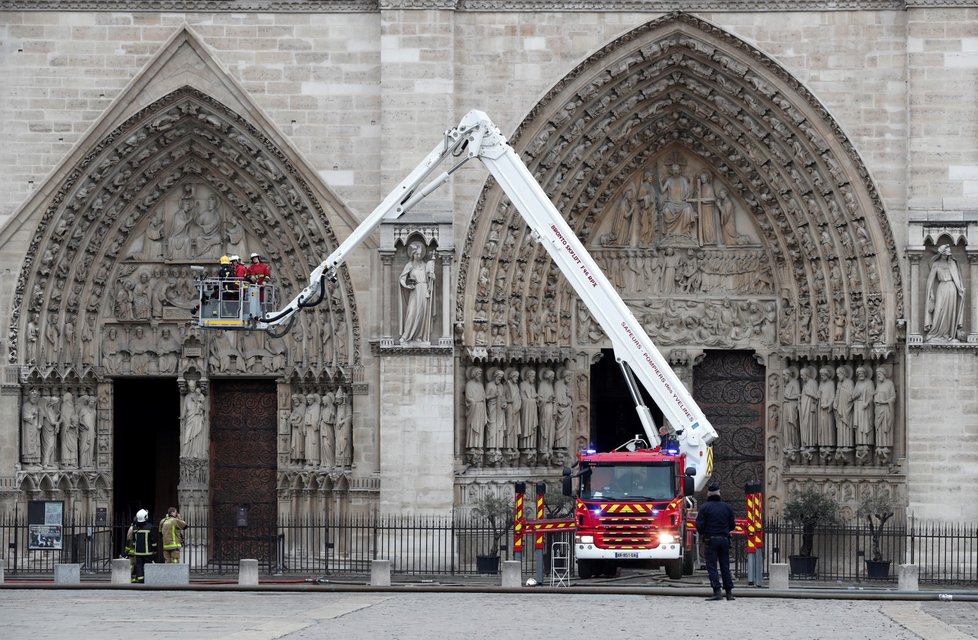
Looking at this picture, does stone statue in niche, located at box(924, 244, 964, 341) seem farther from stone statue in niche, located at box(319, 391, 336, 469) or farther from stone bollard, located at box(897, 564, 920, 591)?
stone statue in niche, located at box(319, 391, 336, 469)

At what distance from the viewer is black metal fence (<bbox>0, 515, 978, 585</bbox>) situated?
94.0 ft

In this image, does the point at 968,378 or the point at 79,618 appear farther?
the point at 968,378

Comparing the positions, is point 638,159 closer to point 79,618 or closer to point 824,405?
point 824,405

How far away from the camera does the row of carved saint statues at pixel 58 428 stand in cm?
3039

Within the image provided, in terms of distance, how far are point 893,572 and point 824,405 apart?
115 inches

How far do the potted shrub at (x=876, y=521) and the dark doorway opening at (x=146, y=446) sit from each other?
11.0 metres

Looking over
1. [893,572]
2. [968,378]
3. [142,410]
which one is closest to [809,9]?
[968,378]

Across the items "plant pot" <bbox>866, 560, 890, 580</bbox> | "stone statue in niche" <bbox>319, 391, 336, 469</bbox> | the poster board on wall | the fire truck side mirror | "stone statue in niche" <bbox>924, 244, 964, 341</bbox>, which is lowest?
"plant pot" <bbox>866, 560, 890, 580</bbox>

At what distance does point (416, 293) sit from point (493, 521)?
3505mm

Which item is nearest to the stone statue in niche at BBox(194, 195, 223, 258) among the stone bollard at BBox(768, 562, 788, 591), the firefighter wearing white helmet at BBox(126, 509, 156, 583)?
the firefighter wearing white helmet at BBox(126, 509, 156, 583)

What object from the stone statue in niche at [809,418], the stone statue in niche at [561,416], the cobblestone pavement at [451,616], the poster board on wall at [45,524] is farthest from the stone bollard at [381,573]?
the stone statue in niche at [809,418]

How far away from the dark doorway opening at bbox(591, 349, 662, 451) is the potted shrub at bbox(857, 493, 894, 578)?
4051 millimetres

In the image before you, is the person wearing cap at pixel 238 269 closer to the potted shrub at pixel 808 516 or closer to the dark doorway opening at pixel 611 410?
the dark doorway opening at pixel 611 410

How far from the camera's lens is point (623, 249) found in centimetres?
3183
